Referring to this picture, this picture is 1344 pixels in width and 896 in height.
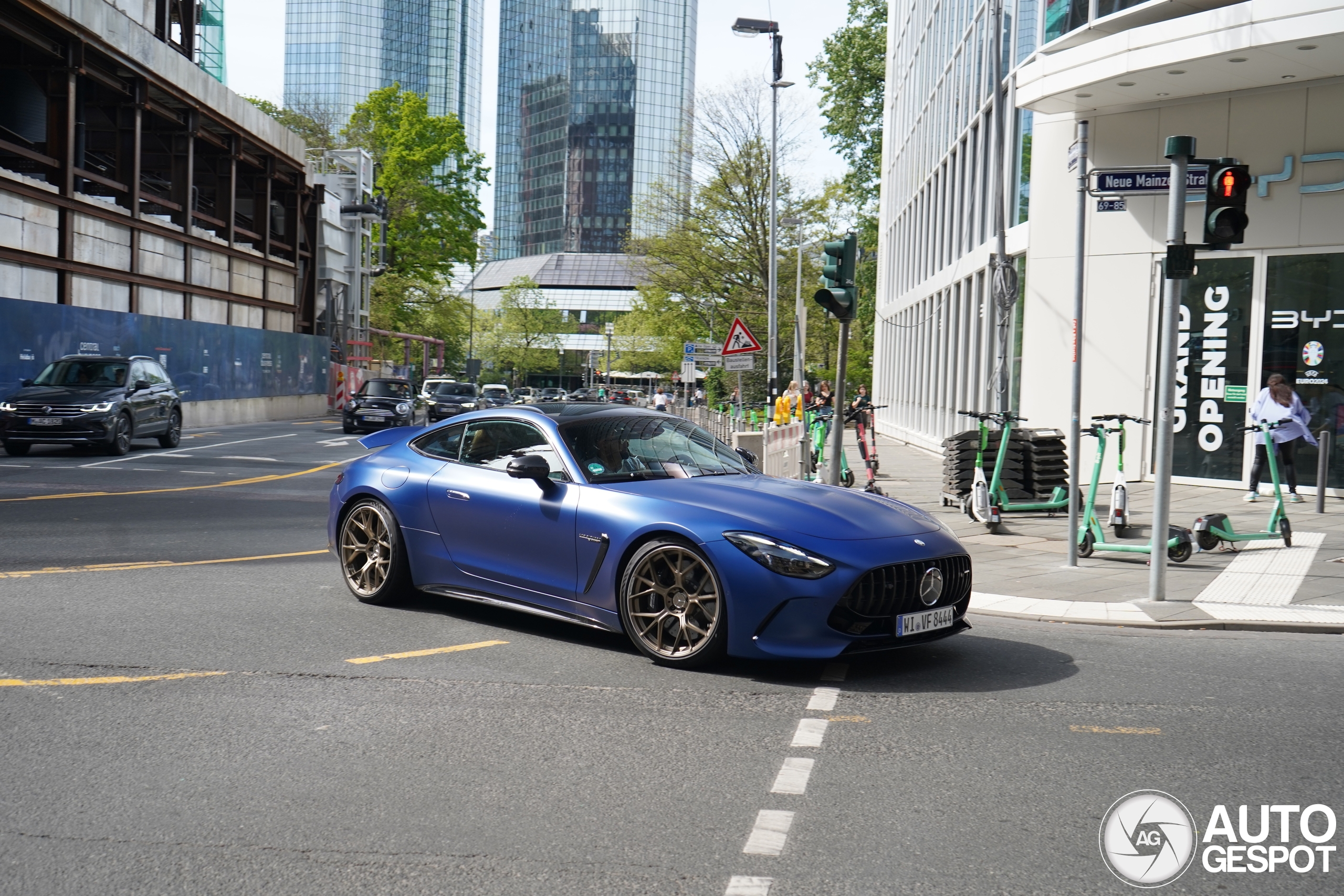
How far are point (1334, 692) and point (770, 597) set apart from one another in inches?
111

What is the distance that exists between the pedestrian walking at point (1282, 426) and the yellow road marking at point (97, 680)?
1257cm

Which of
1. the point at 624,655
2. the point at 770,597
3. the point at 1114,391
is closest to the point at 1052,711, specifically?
the point at 770,597

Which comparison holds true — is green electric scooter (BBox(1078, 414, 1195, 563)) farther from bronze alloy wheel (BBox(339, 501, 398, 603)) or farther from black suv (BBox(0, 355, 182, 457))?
black suv (BBox(0, 355, 182, 457))

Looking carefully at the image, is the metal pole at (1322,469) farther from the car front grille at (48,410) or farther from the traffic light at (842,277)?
the car front grille at (48,410)

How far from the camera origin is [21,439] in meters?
21.2

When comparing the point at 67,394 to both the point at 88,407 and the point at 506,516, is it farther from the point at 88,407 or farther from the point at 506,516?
the point at 506,516

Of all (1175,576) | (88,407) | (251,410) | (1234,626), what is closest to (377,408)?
(251,410)

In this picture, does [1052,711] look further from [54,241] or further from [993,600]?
[54,241]

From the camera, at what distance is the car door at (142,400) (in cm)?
2280

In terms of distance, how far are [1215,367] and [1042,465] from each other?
4.13 metres

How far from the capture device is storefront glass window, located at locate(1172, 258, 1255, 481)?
1706 centimetres

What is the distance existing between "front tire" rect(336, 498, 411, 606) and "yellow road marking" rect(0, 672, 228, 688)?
1.91m

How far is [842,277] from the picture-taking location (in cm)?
1226

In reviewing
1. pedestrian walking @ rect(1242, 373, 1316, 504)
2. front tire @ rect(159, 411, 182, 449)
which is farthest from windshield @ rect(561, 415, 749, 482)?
front tire @ rect(159, 411, 182, 449)
